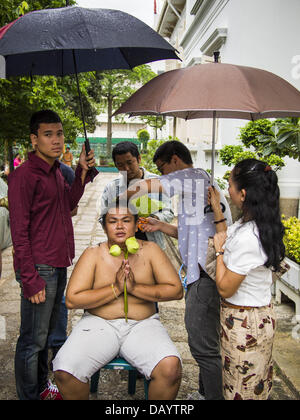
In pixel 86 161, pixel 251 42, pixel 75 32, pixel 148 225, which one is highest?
pixel 251 42

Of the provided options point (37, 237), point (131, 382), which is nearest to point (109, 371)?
point (131, 382)

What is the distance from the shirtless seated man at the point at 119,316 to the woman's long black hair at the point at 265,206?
2.48 ft

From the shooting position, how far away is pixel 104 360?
2.28m

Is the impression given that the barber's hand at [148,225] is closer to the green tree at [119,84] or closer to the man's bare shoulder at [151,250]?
the man's bare shoulder at [151,250]

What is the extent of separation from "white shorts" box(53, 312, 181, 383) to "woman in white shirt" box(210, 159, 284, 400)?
0.41 metres

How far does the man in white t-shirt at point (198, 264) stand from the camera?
2.35m

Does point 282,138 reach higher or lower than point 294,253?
higher

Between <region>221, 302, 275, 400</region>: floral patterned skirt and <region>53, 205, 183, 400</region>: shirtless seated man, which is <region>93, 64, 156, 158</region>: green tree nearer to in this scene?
<region>53, 205, 183, 400</region>: shirtless seated man

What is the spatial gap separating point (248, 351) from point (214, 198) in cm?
90

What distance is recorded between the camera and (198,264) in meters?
2.43

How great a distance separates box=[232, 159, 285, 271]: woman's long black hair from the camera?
6.37ft

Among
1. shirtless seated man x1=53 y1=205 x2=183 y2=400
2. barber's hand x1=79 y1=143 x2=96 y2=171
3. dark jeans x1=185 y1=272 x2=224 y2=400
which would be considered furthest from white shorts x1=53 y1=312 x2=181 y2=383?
barber's hand x1=79 y1=143 x2=96 y2=171

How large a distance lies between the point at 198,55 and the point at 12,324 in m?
8.64

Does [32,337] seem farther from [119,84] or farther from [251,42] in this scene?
[119,84]
